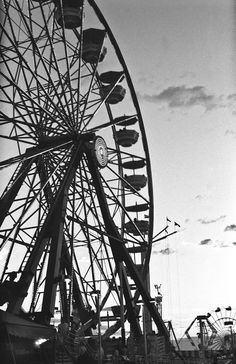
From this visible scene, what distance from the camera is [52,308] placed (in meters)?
17.5

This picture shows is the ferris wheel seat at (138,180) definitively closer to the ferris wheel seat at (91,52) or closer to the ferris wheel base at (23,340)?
the ferris wheel seat at (91,52)

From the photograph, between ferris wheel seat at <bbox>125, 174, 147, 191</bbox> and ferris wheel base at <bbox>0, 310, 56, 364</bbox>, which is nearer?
ferris wheel base at <bbox>0, 310, 56, 364</bbox>

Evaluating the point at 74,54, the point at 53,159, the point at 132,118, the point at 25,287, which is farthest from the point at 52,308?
the point at 132,118

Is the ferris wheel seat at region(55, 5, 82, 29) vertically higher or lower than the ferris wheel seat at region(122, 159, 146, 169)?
higher

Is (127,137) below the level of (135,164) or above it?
above

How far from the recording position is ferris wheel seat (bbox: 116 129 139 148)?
→ 29.3 metres

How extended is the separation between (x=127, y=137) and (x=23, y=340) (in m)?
16.5

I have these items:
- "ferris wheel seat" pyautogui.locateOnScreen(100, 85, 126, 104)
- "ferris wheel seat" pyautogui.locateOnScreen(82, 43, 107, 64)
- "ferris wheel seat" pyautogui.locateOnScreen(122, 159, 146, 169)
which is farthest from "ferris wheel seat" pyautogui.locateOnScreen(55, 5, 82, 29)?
"ferris wheel seat" pyautogui.locateOnScreen(122, 159, 146, 169)

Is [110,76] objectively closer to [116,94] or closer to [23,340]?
[116,94]

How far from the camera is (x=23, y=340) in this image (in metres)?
14.5

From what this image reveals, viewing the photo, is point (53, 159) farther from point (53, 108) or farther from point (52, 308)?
point (52, 308)

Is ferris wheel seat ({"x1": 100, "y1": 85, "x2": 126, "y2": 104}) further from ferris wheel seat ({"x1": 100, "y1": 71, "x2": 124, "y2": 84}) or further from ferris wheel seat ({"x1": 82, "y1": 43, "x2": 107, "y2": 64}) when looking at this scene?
ferris wheel seat ({"x1": 82, "y1": 43, "x2": 107, "y2": 64})

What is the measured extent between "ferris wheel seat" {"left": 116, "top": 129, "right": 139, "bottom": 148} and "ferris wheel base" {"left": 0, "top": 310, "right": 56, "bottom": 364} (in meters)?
15.0

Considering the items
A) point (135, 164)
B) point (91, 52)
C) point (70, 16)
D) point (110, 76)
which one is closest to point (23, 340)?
point (70, 16)
